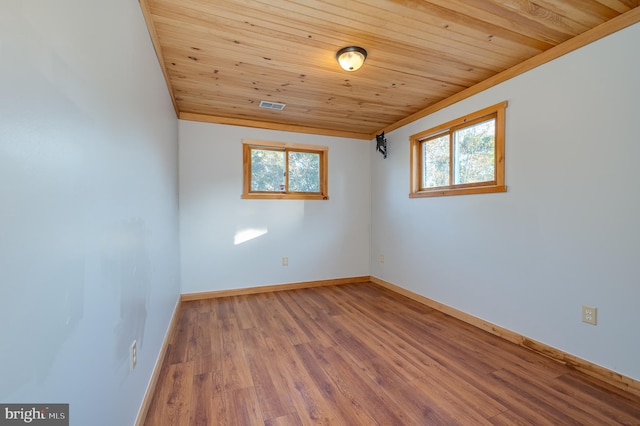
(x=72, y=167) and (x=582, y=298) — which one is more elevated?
(x=72, y=167)

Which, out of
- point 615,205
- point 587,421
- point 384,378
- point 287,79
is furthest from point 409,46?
point 587,421

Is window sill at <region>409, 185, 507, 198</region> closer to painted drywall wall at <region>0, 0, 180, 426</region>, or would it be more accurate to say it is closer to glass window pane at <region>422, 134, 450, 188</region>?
glass window pane at <region>422, 134, 450, 188</region>

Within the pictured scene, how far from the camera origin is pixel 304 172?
13.1 ft

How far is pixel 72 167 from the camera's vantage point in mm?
768

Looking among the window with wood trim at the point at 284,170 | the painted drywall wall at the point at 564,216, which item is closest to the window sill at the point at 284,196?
the window with wood trim at the point at 284,170

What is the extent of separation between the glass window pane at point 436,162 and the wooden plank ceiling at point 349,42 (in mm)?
486

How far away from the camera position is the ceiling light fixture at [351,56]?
6.61ft

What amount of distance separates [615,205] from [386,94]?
6.65 feet

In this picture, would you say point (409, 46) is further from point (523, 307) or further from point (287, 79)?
point (523, 307)

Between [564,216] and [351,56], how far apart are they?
1.98 meters

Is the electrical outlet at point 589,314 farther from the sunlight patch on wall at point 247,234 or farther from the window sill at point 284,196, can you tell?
the sunlight patch on wall at point 247,234

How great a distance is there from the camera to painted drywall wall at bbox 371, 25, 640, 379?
1716 millimetres

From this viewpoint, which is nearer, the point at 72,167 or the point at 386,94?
the point at 72,167
